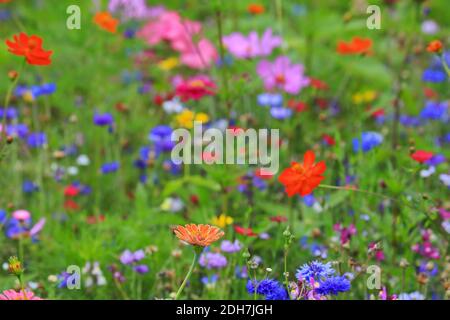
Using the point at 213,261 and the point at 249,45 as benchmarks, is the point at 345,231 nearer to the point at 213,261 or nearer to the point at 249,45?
the point at 213,261

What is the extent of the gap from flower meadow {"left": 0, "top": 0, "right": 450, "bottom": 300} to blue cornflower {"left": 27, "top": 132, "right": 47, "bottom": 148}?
2 centimetres

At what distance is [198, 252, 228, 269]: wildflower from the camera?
5.39 feet

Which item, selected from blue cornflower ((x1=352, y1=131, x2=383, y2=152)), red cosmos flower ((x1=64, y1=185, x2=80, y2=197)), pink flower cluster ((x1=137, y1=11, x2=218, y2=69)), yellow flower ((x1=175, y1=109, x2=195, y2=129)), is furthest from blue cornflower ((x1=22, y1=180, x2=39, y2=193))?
blue cornflower ((x1=352, y1=131, x2=383, y2=152))

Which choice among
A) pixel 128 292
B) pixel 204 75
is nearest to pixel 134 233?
pixel 128 292

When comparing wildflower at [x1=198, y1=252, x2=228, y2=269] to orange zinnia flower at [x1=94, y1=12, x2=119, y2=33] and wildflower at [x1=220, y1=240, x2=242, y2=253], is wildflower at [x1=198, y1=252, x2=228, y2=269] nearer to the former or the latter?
wildflower at [x1=220, y1=240, x2=242, y2=253]

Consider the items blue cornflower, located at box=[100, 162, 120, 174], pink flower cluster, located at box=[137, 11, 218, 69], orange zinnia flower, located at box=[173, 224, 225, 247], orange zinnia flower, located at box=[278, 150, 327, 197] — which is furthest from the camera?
pink flower cluster, located at box=[137, 11, 218, 69]

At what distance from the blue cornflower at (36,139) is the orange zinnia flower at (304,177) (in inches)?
36.8

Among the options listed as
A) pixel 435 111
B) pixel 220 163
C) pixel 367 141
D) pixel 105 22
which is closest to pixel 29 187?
pixel 105 22

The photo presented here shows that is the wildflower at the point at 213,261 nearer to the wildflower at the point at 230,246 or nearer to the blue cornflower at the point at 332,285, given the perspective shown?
the wildflower at the point at 230,246

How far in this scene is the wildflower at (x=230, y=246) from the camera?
1638mm

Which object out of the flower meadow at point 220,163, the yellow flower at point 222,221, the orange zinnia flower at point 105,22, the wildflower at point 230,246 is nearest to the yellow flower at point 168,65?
the flower meadow at point 220,163

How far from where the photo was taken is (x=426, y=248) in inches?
67.1

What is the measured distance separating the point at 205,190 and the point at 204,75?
818 millimetres

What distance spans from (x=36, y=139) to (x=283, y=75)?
0.68m
